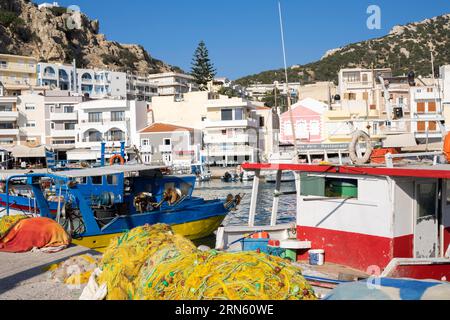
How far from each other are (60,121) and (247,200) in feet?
109

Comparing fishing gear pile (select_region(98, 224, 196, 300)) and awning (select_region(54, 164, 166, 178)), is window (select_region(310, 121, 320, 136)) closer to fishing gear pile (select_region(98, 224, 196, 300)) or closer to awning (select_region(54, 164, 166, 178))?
awning (select_region(54, 164, 166, 178))

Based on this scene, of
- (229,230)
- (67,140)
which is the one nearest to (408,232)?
(229,230)

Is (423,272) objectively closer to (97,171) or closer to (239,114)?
(97,171)

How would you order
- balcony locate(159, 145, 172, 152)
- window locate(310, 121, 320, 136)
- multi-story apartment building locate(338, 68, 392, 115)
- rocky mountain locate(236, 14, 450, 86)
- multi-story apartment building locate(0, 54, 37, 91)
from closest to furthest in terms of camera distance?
multi-story apartment building locate(338, 68, 392, 115) < balcony locate(159, 145, 172, 152) < window locate(310, 121, 320, 136) < multi-story apartment building locate(0, 54, 37, 91) < rocky mountain locate(236, 14, 450, 86)

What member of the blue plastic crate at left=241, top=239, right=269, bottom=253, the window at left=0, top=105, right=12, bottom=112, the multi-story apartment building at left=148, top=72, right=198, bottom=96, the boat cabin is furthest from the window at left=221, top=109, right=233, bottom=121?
the boat cabin

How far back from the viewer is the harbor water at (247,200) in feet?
85.1

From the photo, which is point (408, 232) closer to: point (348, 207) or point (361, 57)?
point (348, 207)

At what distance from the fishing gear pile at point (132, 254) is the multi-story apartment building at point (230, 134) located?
45.3 meters

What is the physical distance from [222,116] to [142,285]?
1983 inches

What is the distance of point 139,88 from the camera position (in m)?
89.0

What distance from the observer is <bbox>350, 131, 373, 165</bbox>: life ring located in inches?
389

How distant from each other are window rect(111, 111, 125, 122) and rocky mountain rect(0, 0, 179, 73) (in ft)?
142

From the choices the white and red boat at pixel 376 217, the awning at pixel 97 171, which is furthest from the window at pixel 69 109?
the white and red boat at pixel 376 217

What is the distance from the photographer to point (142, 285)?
660 centimetres
